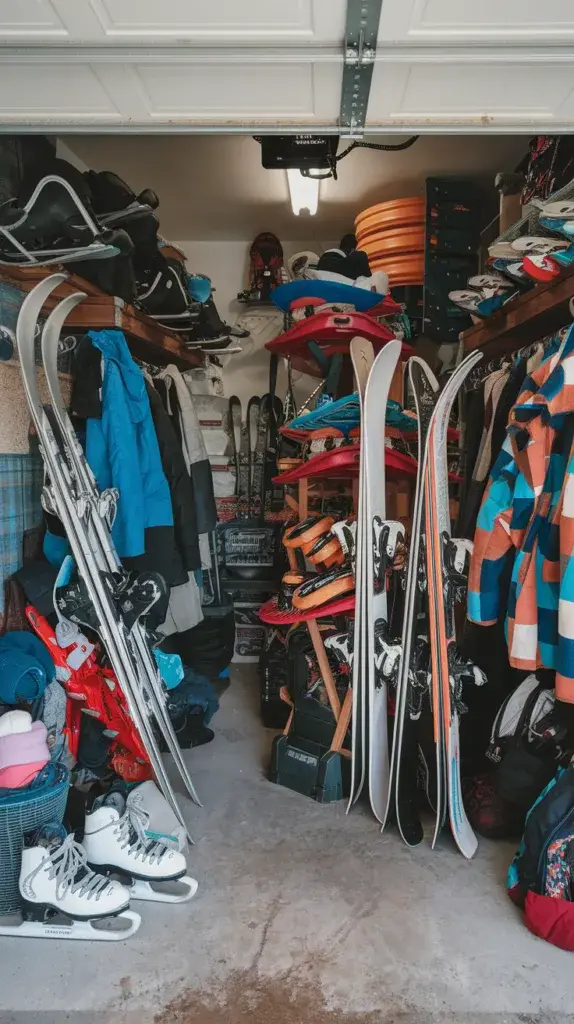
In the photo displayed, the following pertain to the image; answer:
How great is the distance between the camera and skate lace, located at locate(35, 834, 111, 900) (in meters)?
1.63

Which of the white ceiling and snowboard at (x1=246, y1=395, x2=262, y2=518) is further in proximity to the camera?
snowboard at (x1=246, y1=395, x2=262, y2=518)

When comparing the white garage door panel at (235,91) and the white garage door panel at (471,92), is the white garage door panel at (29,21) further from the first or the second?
the white garage door panel at (471,92)

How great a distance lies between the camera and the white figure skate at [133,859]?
1784 millimetres

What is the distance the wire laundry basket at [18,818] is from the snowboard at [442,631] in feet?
3.66

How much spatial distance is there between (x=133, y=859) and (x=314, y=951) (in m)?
0.55

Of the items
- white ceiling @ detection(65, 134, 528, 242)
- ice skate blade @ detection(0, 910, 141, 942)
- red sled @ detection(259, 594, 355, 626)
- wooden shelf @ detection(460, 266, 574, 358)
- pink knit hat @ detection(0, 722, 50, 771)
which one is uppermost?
white ceiling @ detection(65, 134, 528, 242)

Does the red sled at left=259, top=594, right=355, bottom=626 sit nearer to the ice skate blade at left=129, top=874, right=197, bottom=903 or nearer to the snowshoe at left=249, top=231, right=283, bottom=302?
the ice skate blade at left=129, top=874, right=197, bottom=903

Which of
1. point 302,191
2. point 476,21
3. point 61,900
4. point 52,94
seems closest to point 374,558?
point 61,900

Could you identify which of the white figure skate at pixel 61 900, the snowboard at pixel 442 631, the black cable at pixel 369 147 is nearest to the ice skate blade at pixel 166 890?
the white figure skate at pixel 61 900

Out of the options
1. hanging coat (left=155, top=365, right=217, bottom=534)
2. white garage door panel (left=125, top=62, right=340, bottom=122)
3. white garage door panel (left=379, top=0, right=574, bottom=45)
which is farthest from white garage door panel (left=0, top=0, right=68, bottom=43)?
hanging coat (left=155, top=365, right=217, bottom=534)

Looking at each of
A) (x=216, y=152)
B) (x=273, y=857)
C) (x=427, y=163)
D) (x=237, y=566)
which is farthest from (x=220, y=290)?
(x=273, y=857)

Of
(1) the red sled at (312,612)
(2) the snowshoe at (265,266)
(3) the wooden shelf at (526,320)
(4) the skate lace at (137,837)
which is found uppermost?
(2) the snowshoe at (265,266)

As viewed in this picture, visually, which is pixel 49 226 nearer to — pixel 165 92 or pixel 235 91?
pixel 165 92

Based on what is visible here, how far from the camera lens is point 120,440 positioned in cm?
226
